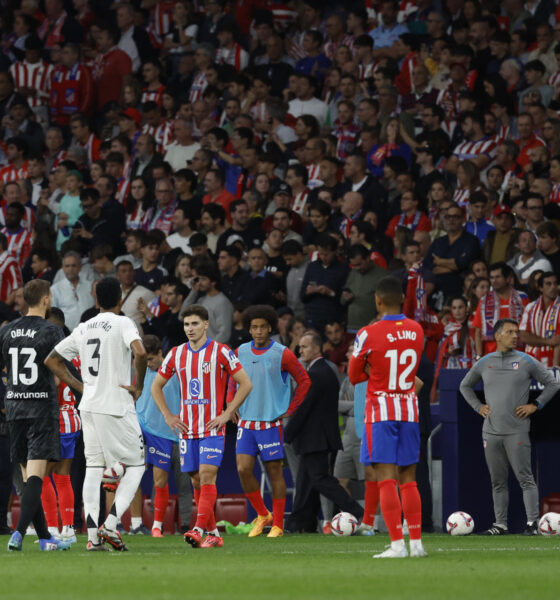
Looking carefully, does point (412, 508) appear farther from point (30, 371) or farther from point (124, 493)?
point (30, 371)

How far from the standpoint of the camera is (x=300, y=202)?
1964cm

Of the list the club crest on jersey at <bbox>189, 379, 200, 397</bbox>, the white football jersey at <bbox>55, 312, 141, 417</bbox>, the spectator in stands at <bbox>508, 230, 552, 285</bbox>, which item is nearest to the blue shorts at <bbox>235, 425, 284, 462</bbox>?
the club crest on jersey at <bbox>189, 379, 200, 397</bbox>

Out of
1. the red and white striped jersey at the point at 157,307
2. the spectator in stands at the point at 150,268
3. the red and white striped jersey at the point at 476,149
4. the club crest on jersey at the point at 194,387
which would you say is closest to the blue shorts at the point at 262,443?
the club crest on jersey at the point at 194,387

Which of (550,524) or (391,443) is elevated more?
(391,443)

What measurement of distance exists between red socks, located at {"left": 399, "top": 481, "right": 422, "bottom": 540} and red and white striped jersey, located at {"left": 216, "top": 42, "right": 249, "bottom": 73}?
1511 cm

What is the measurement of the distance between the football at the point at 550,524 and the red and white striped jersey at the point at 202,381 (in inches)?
139

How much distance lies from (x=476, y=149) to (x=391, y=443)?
9884 mm

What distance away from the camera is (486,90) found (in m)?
19.8

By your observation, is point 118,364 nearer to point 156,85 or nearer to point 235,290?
point 235,290

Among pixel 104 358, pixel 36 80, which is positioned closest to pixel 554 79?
pixel 36 80

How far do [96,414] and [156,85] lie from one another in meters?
14.3

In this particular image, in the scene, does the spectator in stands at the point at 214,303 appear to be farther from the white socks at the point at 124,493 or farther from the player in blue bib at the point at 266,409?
the white socks at the point at 124,493

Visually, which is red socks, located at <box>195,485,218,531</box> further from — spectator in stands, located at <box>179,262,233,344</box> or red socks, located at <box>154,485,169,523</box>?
spectator in stands, located at <box>179,262,233,344</box>

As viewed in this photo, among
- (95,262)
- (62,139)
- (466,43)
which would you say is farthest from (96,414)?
(62,139)
